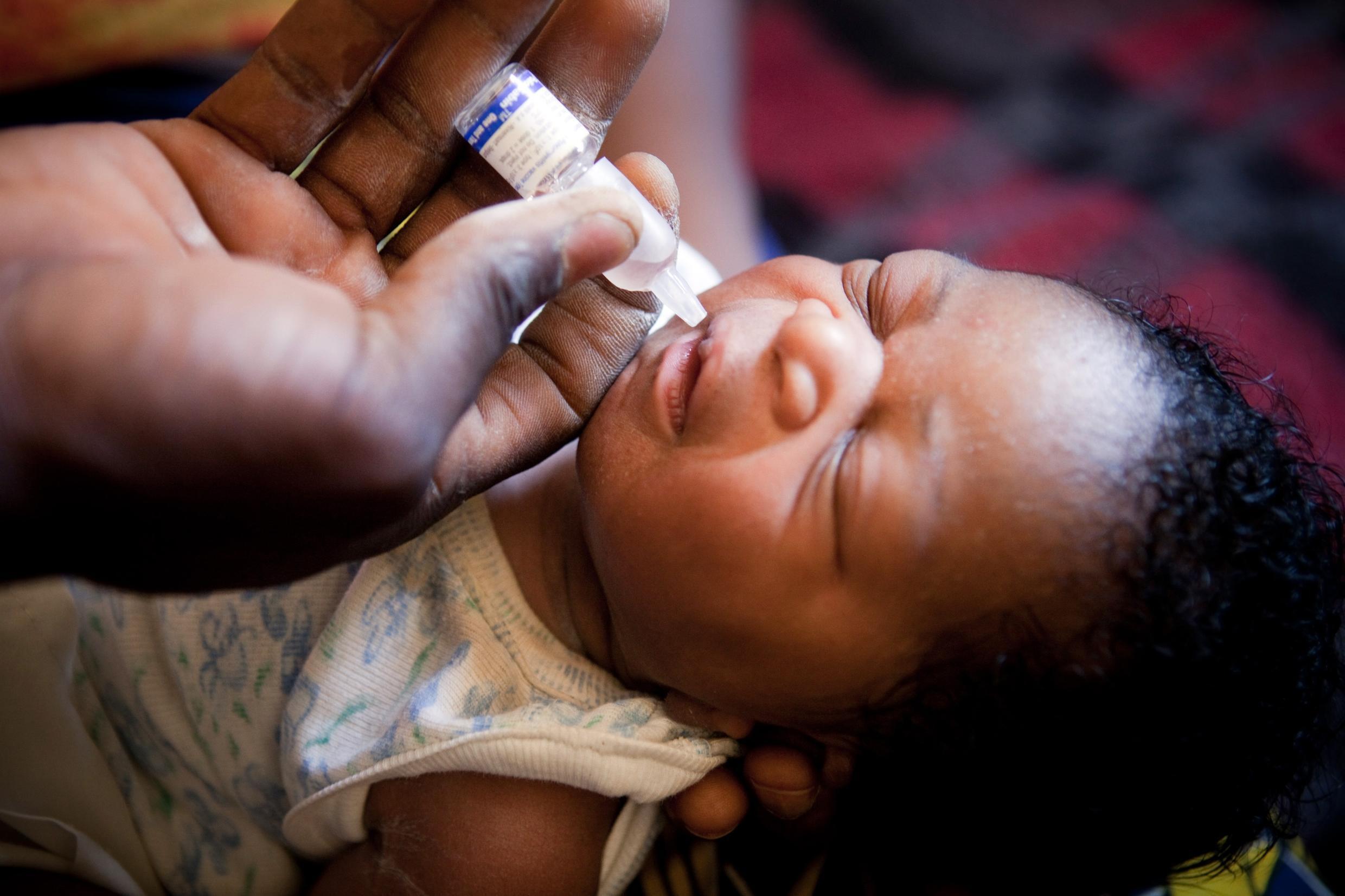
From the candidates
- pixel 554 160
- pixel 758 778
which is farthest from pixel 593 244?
pixel 758 778

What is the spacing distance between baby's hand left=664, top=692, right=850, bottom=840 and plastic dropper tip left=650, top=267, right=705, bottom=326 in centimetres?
49

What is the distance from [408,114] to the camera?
1.18 meters

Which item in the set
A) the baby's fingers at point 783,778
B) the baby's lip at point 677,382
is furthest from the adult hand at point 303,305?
the baby's fingers at point 783,778

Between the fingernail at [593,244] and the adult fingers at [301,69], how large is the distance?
1.38ft

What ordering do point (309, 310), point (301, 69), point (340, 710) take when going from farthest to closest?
point (340, 710)
point (301, 69)
point (309, 310)

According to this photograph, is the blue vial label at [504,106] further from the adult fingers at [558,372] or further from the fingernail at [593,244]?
the fingernail at [593,244]

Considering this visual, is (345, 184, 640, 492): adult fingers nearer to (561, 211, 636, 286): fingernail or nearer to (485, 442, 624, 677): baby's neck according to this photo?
(561, 211, 636, 286): fingernail

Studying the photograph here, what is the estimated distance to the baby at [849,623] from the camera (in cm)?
98

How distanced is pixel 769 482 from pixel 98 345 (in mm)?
629

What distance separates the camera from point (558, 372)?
1.20 m

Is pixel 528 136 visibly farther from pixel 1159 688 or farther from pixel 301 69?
pixel 1159 688

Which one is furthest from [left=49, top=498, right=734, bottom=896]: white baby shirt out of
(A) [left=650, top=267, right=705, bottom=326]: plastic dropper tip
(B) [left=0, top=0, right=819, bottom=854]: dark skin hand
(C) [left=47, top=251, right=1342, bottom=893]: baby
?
(A) [left=650, top=267, right=705, bottom=326]: plastic dropper tip

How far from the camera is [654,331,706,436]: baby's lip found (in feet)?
3.51

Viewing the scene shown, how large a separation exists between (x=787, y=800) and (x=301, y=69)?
3.55 ft
